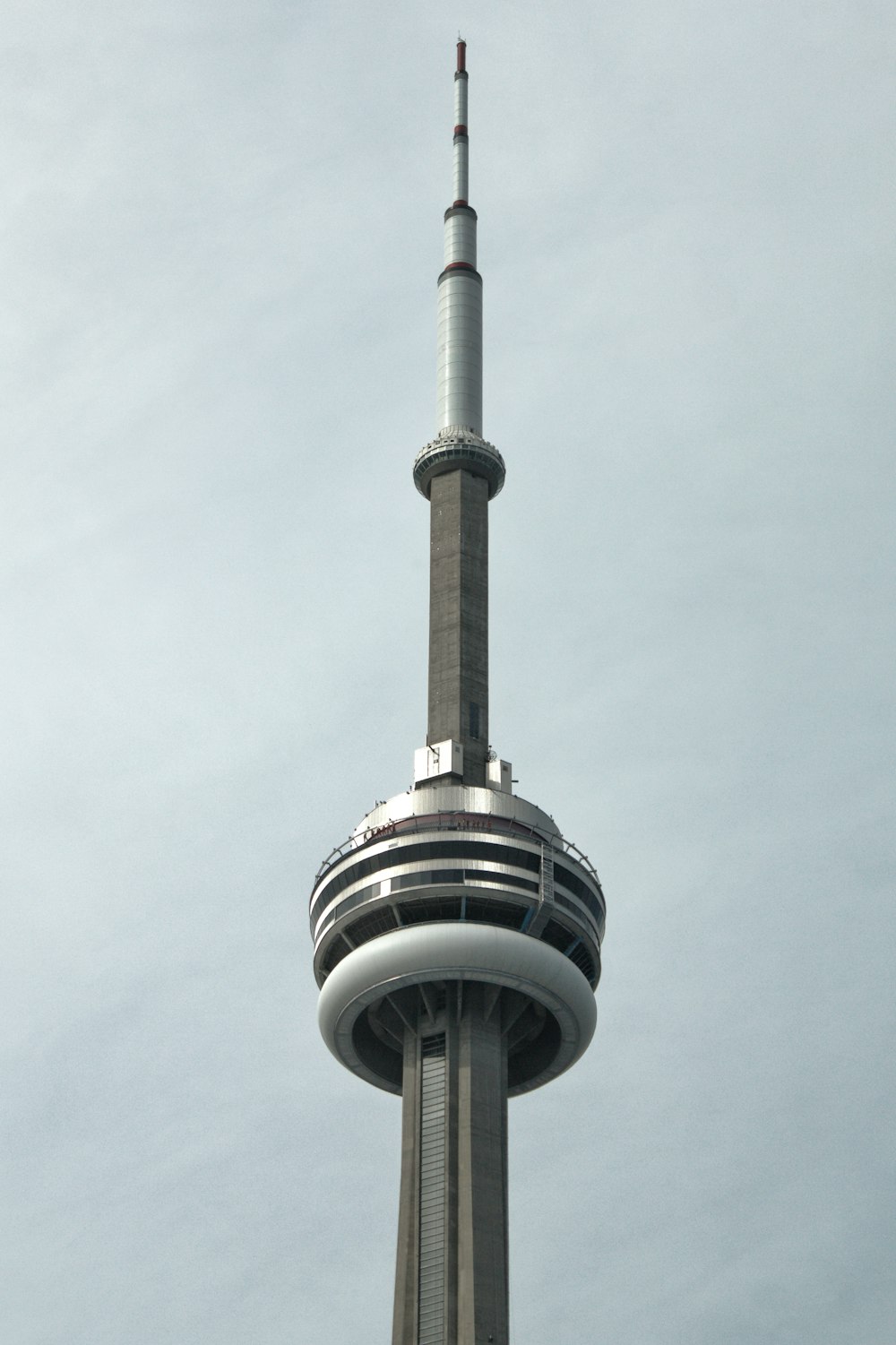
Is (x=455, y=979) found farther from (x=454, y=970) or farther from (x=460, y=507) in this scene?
(x=460, y=507)

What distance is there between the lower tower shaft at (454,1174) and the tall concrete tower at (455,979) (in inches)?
4.0

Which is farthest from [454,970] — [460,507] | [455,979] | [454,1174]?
[460,507]

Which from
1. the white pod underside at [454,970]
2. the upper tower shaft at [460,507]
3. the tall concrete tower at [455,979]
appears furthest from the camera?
the upper tower shaft at [460,507]

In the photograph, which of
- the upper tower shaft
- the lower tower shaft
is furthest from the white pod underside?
the upper tower shaft

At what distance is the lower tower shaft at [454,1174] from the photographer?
115 m

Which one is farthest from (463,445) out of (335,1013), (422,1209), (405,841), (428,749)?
(422,1209)

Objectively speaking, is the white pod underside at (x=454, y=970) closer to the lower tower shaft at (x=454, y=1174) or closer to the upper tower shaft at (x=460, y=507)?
the lower tower shaft at (x=454, y=1174)

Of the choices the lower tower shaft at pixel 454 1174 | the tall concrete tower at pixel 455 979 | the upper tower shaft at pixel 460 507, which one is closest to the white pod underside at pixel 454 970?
the tall concrete tower at pixel 455 979

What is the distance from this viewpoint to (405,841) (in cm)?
12594

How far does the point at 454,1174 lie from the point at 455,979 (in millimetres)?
11683

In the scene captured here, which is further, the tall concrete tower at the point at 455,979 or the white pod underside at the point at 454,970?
the white pod underside at the point at 454,970

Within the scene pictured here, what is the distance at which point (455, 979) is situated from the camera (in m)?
124

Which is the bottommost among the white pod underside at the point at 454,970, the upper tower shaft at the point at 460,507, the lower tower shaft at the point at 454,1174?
the lower tower shaft at the point at 454,1174

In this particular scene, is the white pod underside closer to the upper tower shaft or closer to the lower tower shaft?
the lower tower shaft
